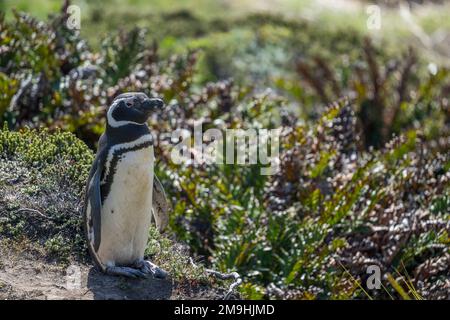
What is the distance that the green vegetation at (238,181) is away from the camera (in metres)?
5.62

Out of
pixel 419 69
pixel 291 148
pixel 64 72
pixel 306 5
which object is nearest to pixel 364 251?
pixel 291 148

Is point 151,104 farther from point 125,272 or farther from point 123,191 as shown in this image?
point 125,272

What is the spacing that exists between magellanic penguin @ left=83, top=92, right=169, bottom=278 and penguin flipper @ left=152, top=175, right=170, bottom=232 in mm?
329

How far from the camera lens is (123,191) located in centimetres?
492

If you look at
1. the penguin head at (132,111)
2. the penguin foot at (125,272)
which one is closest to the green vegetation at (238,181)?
the penguin foot at (125,272)

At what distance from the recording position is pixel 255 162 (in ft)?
22.8

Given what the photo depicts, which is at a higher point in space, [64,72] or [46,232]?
[64,72]

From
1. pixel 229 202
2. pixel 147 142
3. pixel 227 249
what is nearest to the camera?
pixel 147 142

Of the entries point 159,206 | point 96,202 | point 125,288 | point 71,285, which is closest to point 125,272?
point 125,288

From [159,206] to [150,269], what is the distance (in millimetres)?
499

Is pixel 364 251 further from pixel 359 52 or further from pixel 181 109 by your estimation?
pixel 359 52

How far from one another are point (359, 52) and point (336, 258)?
599 cm

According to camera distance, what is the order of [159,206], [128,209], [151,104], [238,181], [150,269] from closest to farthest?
[151,104], [128,209], [150,269], [159,206], [238,181]

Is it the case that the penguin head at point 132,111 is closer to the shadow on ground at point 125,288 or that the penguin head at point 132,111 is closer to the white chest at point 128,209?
the white chest at point 128,209
